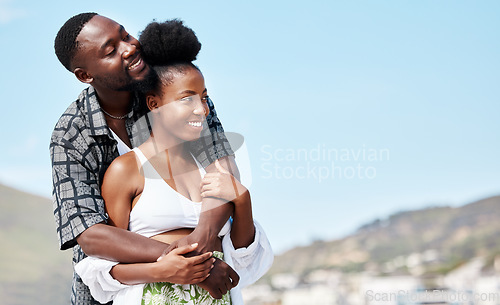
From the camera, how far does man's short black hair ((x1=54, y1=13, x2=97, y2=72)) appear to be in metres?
1.84

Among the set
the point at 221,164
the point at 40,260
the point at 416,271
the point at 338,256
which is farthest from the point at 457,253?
the point at 221,164

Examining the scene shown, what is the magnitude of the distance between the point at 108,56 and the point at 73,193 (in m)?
0.43

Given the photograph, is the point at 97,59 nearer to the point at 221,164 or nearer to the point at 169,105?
the point at 169,105

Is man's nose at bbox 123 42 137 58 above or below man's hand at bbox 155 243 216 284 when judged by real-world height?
above

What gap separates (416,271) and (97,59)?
40935 millimetres

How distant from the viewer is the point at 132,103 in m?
1.97

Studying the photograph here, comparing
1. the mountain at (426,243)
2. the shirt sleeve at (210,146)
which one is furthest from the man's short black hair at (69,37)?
the mountain at (426,243)

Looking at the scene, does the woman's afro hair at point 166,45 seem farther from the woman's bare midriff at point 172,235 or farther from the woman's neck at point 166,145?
the woman's bare midriff at point 172,235

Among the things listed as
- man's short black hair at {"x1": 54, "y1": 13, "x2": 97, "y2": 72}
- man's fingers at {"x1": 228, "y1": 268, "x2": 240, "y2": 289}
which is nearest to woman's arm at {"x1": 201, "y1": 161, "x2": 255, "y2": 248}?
man's fingers at {"x1": 228, "y1": 268, "x2": 240, "y2": 289}

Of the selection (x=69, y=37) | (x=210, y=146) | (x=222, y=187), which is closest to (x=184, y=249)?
(x=222, y=187)

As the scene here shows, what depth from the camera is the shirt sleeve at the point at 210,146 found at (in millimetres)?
2000

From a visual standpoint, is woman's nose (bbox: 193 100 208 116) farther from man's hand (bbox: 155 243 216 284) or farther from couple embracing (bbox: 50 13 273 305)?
man's hand (bbox: 155 243 216 284)

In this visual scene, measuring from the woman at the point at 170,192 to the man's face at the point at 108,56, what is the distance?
7cm

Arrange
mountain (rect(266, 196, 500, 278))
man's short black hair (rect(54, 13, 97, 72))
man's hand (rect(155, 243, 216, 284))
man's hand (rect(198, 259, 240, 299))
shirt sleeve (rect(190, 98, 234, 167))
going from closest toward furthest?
man's hand (rect(155, 243, 216, 284)), man's hand (rect(198, 259, 240, 299)), man's short black hair (rect(54, 13, 97, 72)), shirt sleeve (rect(190, 98, 234, 167)), mountain (rect(266, 196, 500, 278))
